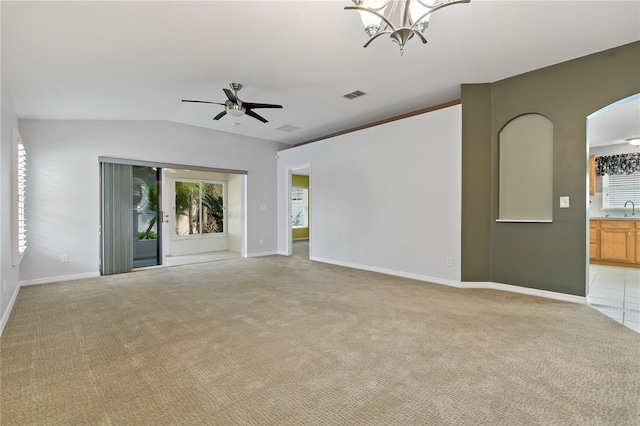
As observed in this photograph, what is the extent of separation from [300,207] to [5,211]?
29.2ft

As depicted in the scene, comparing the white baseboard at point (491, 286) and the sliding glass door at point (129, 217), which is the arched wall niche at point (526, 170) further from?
the sliding glass door at point (129, 217)

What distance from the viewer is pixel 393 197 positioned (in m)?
5.33

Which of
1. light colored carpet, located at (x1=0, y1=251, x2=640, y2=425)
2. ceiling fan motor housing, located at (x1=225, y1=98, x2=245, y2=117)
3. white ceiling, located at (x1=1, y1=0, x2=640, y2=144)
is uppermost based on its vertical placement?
white ceiling, located at (x1=1, y1=0, x2=640, y2=144)

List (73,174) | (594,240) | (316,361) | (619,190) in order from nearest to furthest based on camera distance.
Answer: (316,361), (73,174), (594,240), (619,190)

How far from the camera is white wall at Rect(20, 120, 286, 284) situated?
4816mm

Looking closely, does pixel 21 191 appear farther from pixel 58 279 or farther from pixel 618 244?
pixel 618 244

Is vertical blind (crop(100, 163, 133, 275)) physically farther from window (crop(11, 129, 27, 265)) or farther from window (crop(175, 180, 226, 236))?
window (crop(175, 180, 226, 236))

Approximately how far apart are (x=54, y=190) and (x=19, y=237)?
4.11 feet

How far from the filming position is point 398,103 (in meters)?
5.05

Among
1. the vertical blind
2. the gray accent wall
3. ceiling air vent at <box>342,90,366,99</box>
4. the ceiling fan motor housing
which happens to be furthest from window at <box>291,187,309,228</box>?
the gray accent wall

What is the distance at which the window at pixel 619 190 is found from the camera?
631 centimetres

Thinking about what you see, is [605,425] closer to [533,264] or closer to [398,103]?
[533,264]

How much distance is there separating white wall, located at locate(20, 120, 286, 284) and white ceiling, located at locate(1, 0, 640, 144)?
0.40 m

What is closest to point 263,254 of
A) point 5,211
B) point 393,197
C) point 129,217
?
point 129,217
